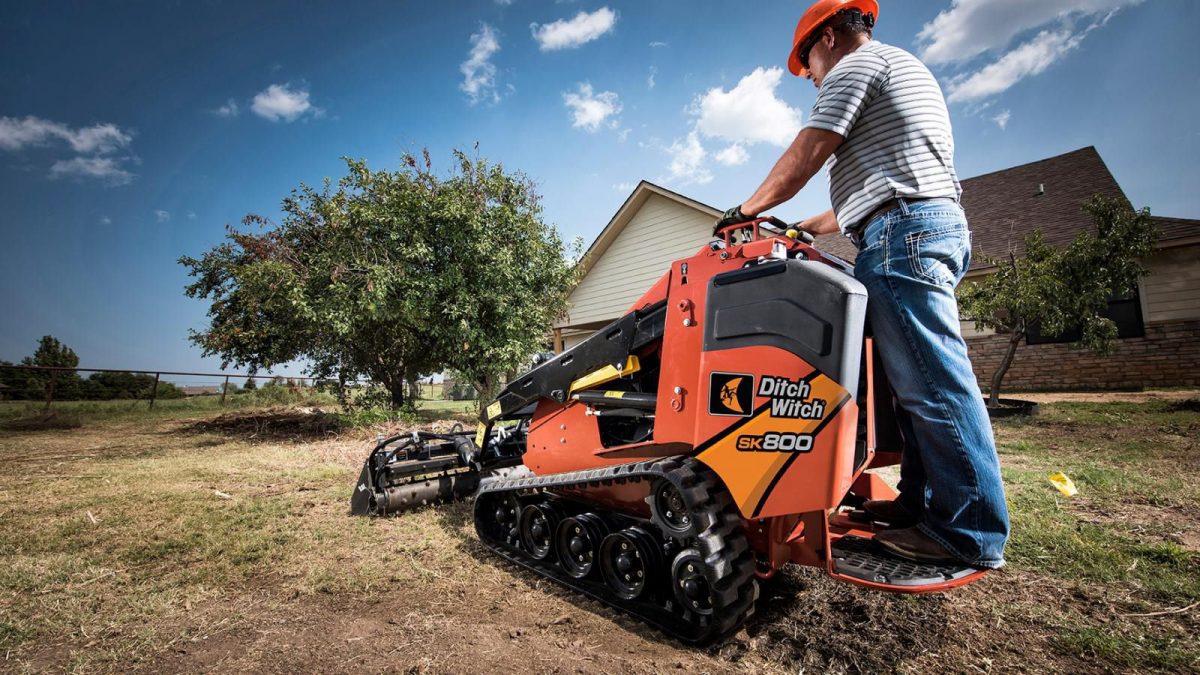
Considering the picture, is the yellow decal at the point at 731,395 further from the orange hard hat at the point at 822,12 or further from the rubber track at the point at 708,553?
the orange hard hat at the point at 822,12

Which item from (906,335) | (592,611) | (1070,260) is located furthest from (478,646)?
(1070,260)

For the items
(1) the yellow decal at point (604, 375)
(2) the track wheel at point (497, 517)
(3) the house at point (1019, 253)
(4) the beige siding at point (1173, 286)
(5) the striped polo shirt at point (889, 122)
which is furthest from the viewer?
(3) the house at point (1019, 253)

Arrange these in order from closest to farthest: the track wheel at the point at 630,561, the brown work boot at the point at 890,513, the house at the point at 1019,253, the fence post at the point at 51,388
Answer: the brown work boot at the point at 890,513, the track wheel at the point at 630,561, the house at the point at 1019,253, the fence post at the point at 51,388

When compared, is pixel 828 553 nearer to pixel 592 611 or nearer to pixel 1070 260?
pixel 592 611

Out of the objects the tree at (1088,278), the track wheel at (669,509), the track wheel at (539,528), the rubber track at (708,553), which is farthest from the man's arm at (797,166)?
the tree at (1088,278)

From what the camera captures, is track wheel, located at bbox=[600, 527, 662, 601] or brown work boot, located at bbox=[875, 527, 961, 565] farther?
track wheel, located at bbox=[600, 527, 662, 601]

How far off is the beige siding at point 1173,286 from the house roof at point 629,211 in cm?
999

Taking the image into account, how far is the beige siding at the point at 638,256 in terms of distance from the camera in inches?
599

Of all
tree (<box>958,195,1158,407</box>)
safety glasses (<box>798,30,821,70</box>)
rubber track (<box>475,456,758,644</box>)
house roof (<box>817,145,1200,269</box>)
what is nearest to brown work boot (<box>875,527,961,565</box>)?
rubber track (<box>475,456,758,644</box>)

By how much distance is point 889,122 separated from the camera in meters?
2.14

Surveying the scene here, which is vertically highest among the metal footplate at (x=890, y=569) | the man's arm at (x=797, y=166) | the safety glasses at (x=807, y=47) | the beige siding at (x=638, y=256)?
the beige siding at (x=638, y=256)

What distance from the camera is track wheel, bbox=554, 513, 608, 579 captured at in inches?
118

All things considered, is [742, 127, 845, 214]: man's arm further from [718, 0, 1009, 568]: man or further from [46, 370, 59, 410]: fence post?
[46, 370, 59, 410]: fence post

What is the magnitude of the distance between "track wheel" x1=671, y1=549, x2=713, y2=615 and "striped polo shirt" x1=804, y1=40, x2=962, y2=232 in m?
1.70
